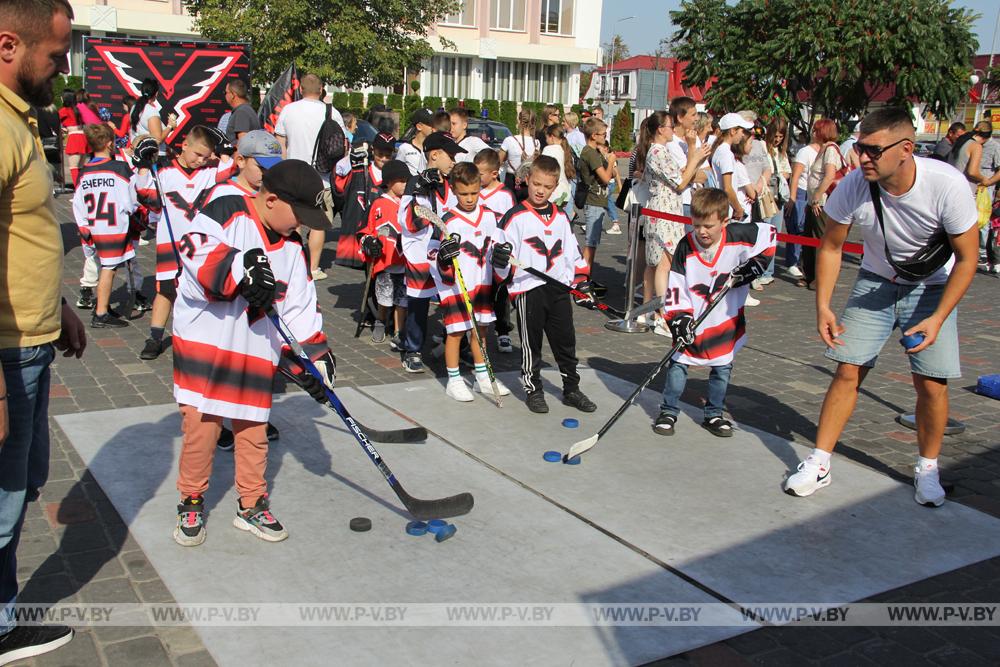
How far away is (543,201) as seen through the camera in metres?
6.26

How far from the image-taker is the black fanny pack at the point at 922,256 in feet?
14.8

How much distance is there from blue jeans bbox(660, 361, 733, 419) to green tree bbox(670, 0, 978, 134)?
37.4 feet

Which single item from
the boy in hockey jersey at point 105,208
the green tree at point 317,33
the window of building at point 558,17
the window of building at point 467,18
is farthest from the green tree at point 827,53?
the window of building at point 558,17

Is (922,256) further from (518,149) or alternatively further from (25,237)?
(518,149)

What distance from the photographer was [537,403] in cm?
623

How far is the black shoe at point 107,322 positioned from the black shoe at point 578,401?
4.22 meters

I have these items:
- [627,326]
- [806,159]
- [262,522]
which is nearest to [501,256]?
[262,522]

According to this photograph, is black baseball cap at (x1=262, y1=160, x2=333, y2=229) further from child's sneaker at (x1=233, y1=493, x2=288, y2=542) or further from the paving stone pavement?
the paving stone pavement

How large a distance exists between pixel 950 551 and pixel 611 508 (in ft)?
5.25

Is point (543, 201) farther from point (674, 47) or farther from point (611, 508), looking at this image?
point (674, 47)

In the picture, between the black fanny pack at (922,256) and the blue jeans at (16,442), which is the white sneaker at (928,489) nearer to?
the black fanny pack at (922,256)

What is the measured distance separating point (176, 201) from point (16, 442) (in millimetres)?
4316

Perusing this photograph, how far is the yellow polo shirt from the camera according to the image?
109 inches

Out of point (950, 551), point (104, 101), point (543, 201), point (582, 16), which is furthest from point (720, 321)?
point (582, 16)
